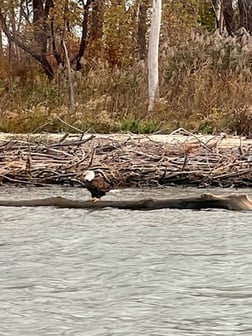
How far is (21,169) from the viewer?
21.5 feet

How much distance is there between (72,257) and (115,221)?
1.07 metres

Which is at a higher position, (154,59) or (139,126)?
(154,59)

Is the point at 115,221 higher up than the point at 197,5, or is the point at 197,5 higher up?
the point at 197,5

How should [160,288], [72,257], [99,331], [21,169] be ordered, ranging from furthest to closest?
[21,169], [72,257], [160,288], [99,331]

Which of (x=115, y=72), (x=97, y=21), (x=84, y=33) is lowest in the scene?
(x=115, y=72)

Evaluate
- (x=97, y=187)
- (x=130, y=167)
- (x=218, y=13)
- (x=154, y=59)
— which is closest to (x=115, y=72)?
(x=154, y=59)

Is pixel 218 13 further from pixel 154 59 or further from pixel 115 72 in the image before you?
pixel 154 59

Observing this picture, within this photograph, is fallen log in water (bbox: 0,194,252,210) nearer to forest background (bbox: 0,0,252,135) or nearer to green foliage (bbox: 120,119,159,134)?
forest background (bbox: 0,0,252,135)

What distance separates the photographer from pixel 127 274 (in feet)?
10.0

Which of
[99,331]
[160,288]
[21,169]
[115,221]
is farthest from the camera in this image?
[21,169]

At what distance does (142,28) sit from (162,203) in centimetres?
1276

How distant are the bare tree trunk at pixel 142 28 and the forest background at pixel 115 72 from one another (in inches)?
0.9

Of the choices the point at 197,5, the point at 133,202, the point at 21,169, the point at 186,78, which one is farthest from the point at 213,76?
the point at 197,5

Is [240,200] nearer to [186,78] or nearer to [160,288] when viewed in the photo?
[160,288]
